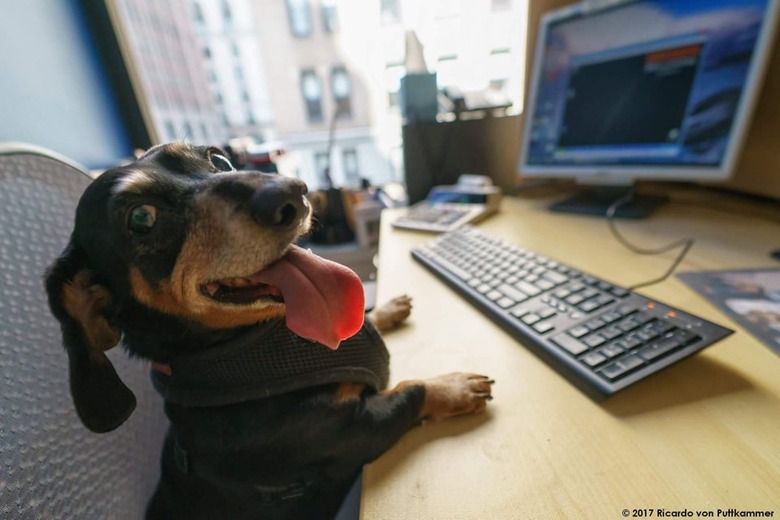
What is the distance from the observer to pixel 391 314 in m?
0.74

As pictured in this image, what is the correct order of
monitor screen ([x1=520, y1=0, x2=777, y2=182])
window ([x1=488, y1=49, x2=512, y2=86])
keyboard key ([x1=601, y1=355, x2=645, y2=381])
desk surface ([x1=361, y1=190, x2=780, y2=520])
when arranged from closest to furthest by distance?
1. desk surface ([x1=361, y1=190, x2=780, y2=520])
2. keyboard key ([x1=601, y1=355, x2=645, y2=381])
3. monitor screen ([x1=520, y1=0, x2=777, y2=182])
4. window ([x1=488, y1=49, x2=512, y2=86])

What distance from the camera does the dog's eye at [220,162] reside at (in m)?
0.76

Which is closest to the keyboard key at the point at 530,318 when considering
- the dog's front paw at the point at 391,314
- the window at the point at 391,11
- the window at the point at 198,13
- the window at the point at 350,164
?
the dog's front paw at the point at 391,314

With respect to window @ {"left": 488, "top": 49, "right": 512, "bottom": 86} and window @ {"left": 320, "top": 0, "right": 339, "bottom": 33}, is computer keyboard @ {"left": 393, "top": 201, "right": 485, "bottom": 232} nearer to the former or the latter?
window @ {"left": 488, "top": 49, "right": 512, "bottom": 86}

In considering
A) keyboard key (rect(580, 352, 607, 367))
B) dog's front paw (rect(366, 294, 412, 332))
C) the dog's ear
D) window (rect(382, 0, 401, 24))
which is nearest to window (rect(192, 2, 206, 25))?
window (rect(382, 0, 401, 24))

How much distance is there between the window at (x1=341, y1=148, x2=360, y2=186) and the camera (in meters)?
2.32

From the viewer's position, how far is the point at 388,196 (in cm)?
180

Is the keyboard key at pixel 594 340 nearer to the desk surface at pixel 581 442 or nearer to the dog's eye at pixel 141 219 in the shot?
the desk surface at pixel 581 442

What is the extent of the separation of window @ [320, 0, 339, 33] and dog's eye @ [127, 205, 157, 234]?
1992 mm

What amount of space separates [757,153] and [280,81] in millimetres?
2293

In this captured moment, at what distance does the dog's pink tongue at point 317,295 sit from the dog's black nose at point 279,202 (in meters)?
0.06

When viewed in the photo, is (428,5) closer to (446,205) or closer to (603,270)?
(446,205)

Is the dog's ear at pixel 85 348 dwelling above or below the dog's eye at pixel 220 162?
below

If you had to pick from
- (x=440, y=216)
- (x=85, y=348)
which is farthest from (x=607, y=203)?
(x=85, y=348)
